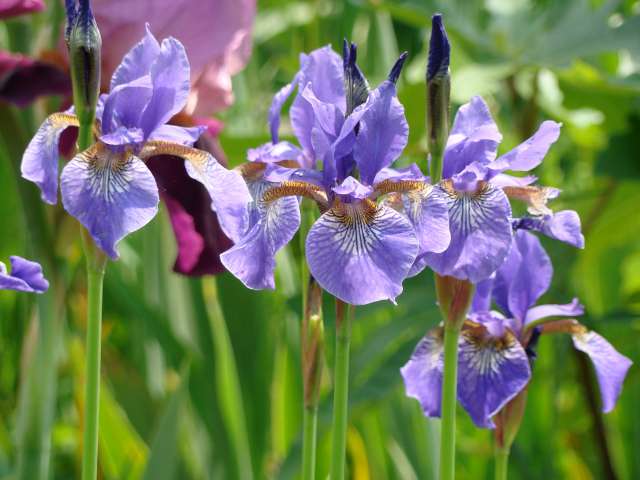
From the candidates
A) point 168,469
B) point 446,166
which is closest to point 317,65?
point 446,166

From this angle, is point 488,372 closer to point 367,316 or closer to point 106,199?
point 106,199

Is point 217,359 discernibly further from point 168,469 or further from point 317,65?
point 317,65

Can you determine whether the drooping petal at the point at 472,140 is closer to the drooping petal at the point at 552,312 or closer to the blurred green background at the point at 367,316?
the drooping petal at the point at 552,312

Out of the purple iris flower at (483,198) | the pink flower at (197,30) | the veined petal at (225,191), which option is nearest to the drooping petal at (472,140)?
the purple iris flower at (483,198)

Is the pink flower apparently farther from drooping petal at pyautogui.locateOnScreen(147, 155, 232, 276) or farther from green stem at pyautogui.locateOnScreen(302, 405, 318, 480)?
green stem at pyautogui.locateOnScreen(302, 405, 318, 480)

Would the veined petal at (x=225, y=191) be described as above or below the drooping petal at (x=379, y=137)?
below

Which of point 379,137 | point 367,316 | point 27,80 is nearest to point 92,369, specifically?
point 379,137

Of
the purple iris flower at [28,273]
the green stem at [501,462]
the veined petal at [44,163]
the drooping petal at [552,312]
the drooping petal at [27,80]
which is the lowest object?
the green stem at [501,462]
